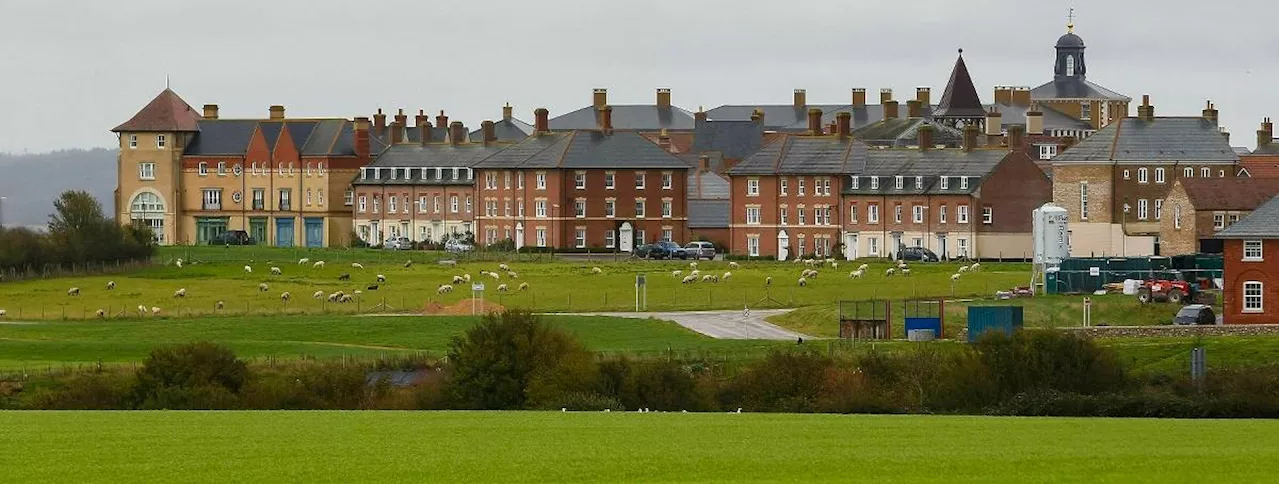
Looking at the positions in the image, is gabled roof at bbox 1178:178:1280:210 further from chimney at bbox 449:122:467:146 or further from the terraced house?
the terraced house

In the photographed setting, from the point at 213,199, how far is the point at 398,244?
17608 mm

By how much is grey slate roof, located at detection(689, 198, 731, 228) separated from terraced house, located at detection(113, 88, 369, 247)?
2318cm

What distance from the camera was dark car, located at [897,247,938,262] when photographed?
115 meters

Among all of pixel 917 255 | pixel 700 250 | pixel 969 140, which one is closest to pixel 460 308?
pixel 917 255

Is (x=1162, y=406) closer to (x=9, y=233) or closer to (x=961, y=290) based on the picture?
(x=961, y=290)

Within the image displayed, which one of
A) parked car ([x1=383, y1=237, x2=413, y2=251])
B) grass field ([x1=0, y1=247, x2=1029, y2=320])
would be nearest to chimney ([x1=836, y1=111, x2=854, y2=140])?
grass field ([x1=0, y1=247, x2=1029, y2=320])

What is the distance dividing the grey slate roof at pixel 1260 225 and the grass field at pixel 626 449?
35510 millimetres

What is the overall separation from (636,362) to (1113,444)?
85.2 feet

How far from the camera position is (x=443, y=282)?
98.7 m

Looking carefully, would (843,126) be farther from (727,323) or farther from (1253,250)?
(1253,250)

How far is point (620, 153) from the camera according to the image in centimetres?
13025

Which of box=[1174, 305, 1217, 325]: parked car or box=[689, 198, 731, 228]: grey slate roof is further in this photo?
box=[689, 198, 731, 228]: grey slate roof

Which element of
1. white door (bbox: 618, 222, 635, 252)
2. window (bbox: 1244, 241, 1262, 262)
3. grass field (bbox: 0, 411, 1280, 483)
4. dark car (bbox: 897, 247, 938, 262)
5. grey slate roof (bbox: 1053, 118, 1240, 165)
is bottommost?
grass field (bbox: 0, 411, 1280, 483)

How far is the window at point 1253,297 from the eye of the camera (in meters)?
74.2
